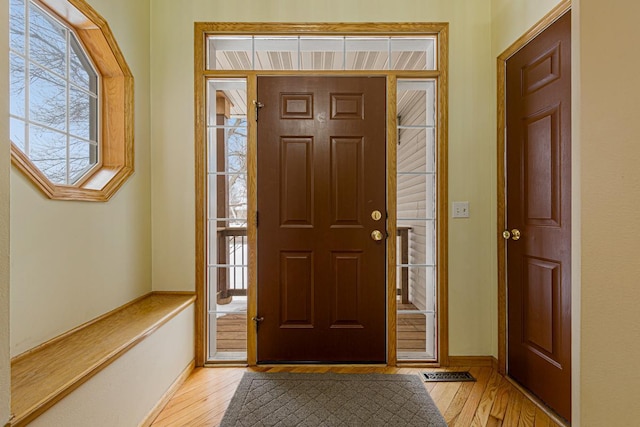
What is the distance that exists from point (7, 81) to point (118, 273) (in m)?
1.40

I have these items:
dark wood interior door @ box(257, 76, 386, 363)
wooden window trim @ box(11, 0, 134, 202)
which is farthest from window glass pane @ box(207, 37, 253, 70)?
wooden window trim @ box(11, 0, 134, 202)

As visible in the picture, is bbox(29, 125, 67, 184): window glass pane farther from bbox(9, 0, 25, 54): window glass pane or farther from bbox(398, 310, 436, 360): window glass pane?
bbox(398, 310, 436, 360): window glass pane

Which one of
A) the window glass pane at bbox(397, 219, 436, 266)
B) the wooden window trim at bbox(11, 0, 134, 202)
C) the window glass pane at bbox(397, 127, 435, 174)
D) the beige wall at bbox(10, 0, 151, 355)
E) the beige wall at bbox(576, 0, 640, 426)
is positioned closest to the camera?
the beige wall at bbox(576, 0, 640, 426)

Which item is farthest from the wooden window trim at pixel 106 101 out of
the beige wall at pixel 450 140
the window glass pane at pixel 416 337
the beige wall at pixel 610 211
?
the window glass pane at pixel 416 337

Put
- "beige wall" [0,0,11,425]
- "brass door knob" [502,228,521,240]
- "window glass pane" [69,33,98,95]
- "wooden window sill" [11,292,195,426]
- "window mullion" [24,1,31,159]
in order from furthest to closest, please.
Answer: "brass door knob" [502,228,521,240]
"window glass pane" [69,33,98,95]
"window mullion" [24,1,31,159]
"wooden window sill" [11,292,195,426]
"beige wall" [0,0,11,425]

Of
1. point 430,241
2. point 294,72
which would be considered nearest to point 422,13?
point 294,72

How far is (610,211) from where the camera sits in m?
0.75

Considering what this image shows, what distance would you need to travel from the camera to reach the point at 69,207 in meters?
1.58

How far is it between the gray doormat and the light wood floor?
74mm

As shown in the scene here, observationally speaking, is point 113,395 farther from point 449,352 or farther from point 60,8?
point 449,352

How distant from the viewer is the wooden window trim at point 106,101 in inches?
66.8

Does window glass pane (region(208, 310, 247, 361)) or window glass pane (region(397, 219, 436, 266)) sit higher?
window glass pane (region(397, 219, 436, 266))

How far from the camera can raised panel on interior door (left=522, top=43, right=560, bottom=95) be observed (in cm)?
177

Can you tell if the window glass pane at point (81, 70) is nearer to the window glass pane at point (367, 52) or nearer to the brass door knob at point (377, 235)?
the window glass pane at point (367, 52)
